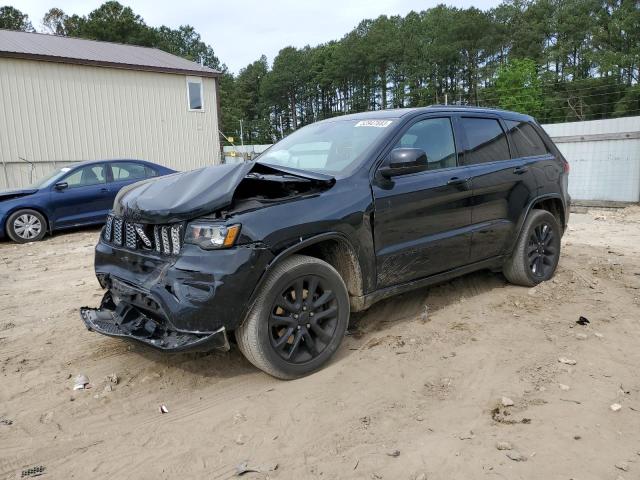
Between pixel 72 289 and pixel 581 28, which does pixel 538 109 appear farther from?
pixel 72 289

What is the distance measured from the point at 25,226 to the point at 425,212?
8086 millimetres

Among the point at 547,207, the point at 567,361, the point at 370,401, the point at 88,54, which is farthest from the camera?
the point at 88,54

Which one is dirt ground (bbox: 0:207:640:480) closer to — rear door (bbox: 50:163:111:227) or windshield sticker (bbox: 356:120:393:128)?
windshield sticker (bbox: 356:120:393:128)

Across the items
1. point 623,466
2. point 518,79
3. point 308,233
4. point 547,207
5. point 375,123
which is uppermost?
point 518,79

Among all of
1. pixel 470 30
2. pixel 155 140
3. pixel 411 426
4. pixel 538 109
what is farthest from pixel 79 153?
pixel 470 30

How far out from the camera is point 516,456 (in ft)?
8.48

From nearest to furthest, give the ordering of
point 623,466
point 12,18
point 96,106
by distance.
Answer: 1. point 623,466
2. point 96,106
3. point 12,18

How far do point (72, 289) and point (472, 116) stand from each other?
473 cm

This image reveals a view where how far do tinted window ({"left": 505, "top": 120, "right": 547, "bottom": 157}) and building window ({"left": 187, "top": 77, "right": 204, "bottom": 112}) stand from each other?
16.7m

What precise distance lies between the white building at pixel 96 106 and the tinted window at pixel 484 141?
15558 millimetres

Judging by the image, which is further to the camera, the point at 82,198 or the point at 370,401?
the point at 82,198

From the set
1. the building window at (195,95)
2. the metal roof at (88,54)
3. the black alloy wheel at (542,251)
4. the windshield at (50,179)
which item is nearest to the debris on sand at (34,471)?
the black alloy wheel at (542,251)

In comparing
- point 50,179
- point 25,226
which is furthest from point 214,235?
point 50,179

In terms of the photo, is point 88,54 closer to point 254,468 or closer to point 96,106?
point 96,106
